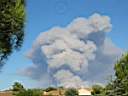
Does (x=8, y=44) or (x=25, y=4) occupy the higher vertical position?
(x=25, y=4)

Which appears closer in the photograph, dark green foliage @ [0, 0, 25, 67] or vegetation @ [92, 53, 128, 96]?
dark green foliage @ [0, 0, 25, 67]

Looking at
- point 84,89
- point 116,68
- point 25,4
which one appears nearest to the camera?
point 25,4

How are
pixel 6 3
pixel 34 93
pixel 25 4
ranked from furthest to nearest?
pixel 34 93
pixel 25 4
pixel 6 3

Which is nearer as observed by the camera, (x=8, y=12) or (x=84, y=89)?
(x=8, y=12)

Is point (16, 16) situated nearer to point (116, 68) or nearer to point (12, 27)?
point (12, 27)

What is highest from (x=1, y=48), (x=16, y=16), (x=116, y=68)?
(x=116, y=68)

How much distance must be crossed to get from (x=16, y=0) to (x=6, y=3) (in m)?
0.86

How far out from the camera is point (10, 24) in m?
25.3

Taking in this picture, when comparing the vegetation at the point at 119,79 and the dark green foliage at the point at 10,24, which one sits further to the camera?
the vegetation at the point at 119,79

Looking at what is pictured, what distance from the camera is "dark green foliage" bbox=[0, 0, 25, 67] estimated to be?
25.1 m

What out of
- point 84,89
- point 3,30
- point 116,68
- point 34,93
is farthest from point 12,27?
point 84,89

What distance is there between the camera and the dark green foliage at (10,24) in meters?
25.1

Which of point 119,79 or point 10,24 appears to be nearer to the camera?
point 10,24

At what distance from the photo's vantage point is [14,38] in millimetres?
26312
